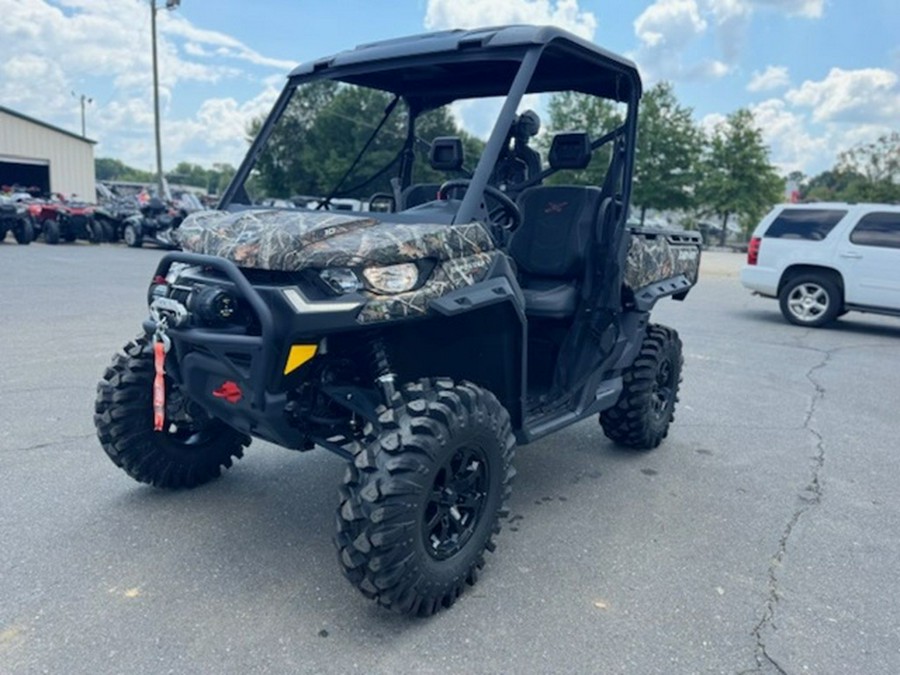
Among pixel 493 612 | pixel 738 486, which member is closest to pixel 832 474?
pixel 738 486

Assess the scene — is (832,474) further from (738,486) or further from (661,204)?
(661,204)

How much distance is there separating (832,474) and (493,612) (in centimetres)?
288

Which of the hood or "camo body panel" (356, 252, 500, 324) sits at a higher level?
the hood

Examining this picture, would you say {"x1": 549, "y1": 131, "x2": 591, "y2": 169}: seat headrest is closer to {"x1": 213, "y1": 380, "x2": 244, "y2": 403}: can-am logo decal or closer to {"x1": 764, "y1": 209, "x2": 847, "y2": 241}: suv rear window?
{"x1": 213, "y1": 380, "x2": 244, "y2": 403}: can-am logo decal

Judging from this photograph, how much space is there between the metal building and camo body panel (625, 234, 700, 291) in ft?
126

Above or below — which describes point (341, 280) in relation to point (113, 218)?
above

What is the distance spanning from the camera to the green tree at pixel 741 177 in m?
42.8

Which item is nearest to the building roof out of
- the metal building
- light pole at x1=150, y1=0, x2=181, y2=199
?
the metal building

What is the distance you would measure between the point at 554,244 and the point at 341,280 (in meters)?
1.87

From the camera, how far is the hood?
2.64m

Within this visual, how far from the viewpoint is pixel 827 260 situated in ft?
35.1

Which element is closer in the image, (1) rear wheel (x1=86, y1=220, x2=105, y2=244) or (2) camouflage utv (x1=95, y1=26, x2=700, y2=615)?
(2) camouflage utv (x1=95, y1=26, x2=700, y2=615)

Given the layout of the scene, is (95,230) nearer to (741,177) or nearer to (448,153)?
(448,153)

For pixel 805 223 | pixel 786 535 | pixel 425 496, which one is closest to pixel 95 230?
pixel 805 223
